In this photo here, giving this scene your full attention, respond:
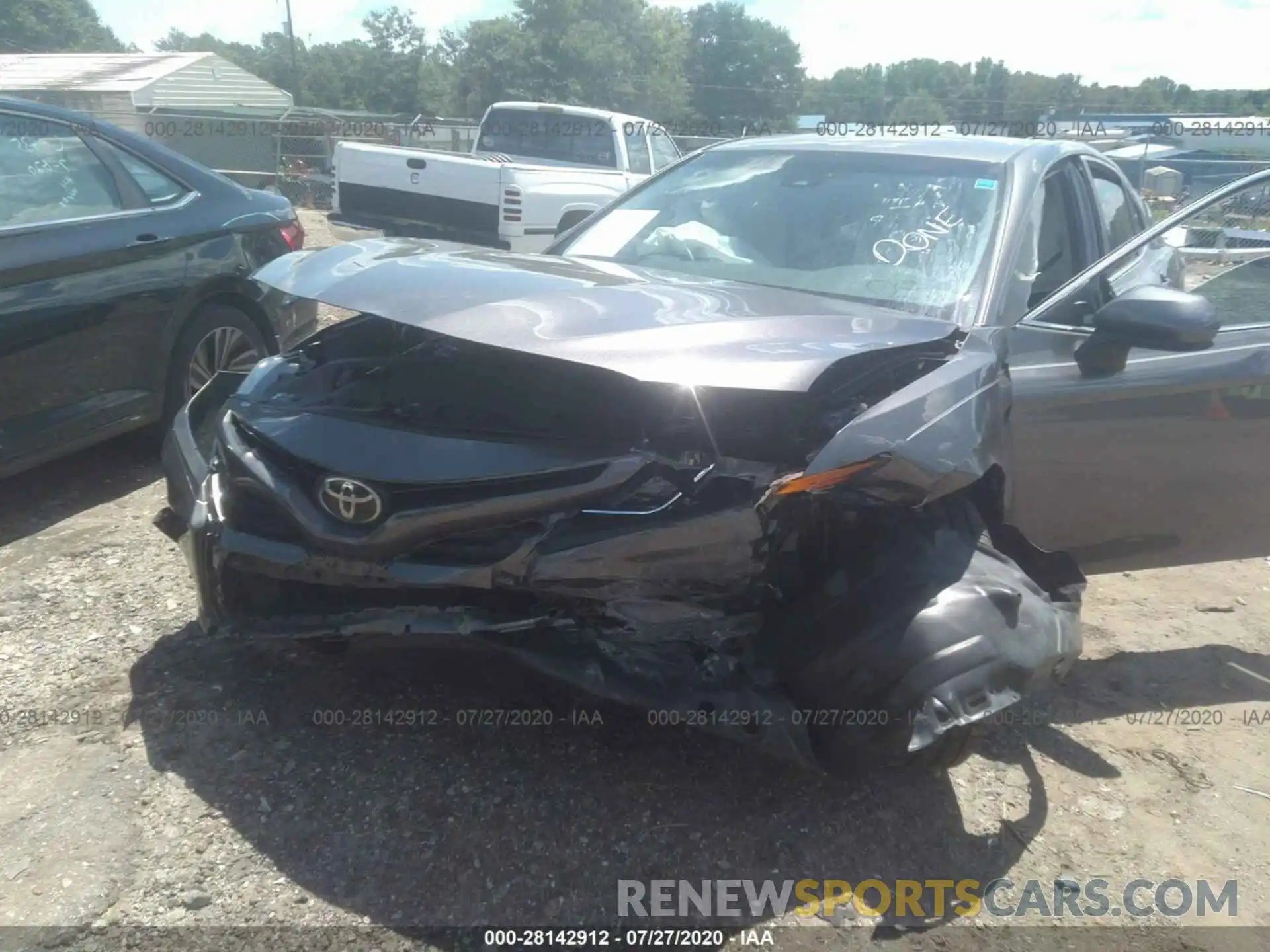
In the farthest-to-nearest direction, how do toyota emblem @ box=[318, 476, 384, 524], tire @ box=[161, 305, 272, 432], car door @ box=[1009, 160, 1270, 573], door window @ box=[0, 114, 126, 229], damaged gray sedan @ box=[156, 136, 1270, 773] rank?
tire @ box=[161, 305, 272, 432] < door window @ box=[0, 114, 126, 229] < car door @ box=[1009, 160, 1270, 573] < toyota emblem @ box=[318, 476, 384, 524] < damaged gray sedan @ box=[156, 136, 1270, 773]

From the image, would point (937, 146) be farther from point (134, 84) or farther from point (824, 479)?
point (134, 84)

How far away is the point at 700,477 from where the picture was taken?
2434 mm

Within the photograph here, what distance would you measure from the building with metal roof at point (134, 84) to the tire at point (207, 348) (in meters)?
26.0

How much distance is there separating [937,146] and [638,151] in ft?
26.4

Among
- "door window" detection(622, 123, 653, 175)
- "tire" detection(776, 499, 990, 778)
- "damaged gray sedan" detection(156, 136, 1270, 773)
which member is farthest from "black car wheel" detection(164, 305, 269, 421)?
"door window" detection(622, 123, 653, 175)

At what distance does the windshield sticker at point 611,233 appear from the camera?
155 inches

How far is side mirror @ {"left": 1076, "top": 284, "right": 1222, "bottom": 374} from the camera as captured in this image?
115 inches

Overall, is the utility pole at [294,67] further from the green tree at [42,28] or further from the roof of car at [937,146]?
the roof of car at [937,146]

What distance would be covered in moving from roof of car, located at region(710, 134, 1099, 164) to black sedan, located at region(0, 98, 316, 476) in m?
2.37

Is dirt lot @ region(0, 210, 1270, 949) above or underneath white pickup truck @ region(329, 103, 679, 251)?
underneath

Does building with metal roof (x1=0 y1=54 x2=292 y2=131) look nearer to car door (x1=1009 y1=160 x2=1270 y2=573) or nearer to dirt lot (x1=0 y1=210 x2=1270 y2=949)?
dirt lot (x1=0 y1=210 x2=1270 y2=949)

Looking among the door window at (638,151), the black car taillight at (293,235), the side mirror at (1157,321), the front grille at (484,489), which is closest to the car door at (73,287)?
the black car taillight at (293,235)

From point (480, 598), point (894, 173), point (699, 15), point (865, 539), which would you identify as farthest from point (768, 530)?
point (699, 15)

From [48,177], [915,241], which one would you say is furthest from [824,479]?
[48,177]
